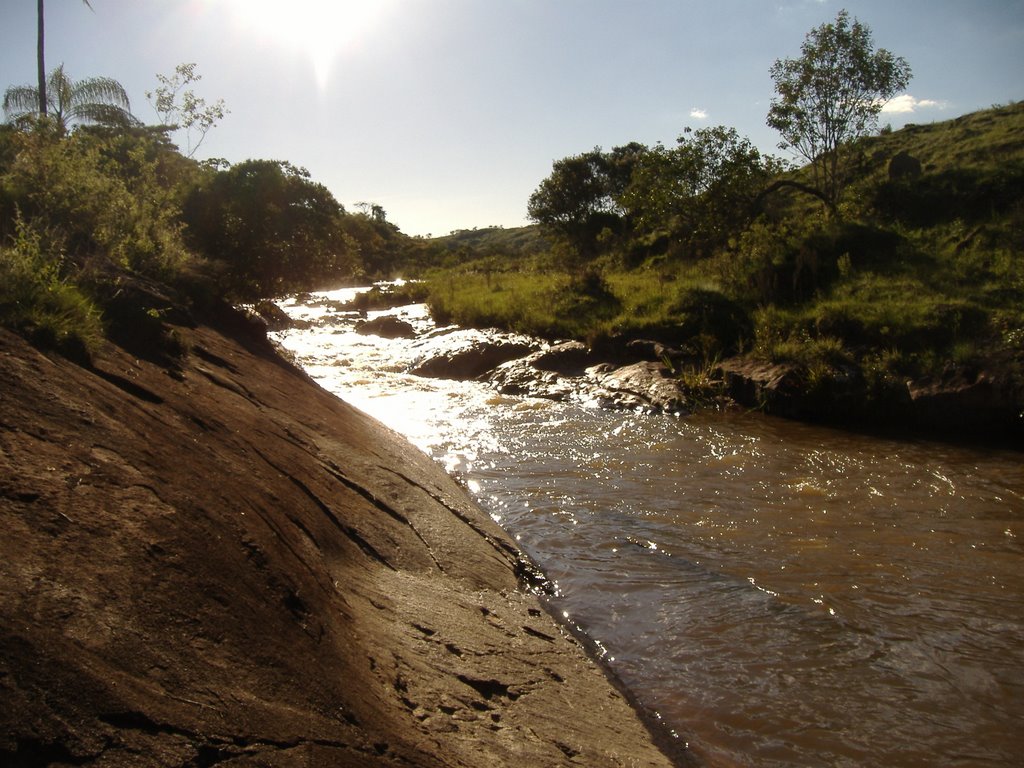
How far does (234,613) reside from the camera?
8.41ft

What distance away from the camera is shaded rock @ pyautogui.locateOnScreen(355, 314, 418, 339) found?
17750 mm

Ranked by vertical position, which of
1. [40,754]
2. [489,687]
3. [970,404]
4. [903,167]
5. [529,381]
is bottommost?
[489,687]

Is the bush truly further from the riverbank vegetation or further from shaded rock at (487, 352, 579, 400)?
shaded rock at (487, 352, 579, 400)

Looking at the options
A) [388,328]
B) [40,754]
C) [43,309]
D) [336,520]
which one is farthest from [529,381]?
[40,754]

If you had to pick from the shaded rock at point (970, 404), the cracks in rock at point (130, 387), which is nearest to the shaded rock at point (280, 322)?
the cracks in rock at point (130, 387)

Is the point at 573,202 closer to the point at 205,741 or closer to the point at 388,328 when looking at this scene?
the point at 388,328

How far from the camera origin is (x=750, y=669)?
156 inches

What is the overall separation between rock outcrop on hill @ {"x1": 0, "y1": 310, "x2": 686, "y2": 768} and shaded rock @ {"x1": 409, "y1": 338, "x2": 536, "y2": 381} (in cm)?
917

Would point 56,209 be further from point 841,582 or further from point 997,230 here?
point 997,230

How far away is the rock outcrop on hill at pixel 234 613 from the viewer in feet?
6.42

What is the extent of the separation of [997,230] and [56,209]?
49.5 feet

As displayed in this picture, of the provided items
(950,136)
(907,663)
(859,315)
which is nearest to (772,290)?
(859,315)

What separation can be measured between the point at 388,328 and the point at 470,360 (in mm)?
4466

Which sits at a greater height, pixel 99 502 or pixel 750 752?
pixel 99 502
